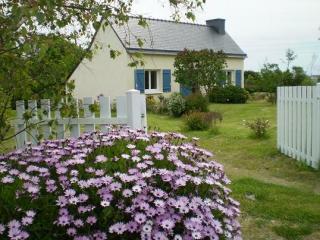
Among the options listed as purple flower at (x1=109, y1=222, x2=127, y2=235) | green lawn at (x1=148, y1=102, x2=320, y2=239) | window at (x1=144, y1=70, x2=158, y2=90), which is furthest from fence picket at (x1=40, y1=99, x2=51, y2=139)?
window at (x1=144, y1=70, x2=158, y2=90)

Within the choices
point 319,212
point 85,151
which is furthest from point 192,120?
point 85,151

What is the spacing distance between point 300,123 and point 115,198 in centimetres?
569

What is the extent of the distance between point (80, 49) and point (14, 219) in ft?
6.97

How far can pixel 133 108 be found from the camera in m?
4.84

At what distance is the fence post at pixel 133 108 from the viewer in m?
4.84

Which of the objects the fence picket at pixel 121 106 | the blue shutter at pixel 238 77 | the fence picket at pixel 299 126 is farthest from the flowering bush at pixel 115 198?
the blue shutter at pixel 238 77

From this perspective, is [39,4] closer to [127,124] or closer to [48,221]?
[48,221]

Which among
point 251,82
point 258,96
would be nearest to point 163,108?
point 258,96

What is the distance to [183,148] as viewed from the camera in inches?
129

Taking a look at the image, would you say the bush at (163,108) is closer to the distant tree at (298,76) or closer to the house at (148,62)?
the house at (148,62)

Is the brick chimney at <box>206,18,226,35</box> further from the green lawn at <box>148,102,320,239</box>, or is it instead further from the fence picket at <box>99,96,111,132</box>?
the fence picket at <box>99,96,111,132</box>

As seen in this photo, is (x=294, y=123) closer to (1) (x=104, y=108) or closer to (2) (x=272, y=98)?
(1) (x=104, y=108)

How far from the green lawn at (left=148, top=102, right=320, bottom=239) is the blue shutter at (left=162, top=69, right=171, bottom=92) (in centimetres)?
1537

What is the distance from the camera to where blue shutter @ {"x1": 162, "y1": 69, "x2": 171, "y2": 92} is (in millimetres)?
25875
